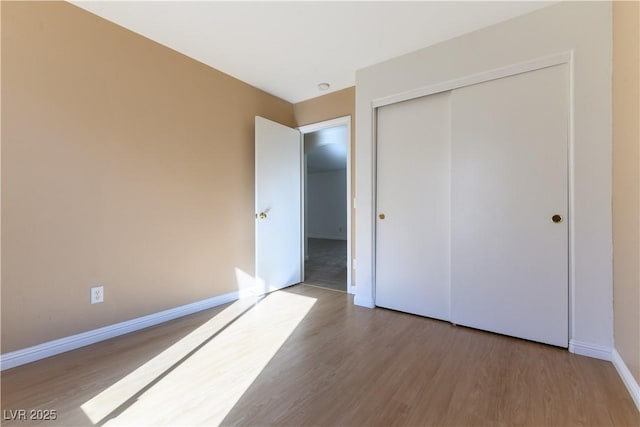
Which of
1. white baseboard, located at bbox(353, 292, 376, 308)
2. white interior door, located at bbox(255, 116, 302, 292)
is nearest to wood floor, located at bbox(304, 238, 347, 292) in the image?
white interior door, located at bbox(255, 116, 302, 292)

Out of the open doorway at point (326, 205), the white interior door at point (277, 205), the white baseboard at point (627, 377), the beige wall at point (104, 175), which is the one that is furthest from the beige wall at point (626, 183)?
the beige wall at point (104, 175)

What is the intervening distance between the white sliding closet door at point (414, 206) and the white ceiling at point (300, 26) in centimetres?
54

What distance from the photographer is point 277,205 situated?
340 cm

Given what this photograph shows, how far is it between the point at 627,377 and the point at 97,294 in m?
3.34

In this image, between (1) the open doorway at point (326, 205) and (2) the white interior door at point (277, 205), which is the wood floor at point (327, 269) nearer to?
(1) the open doorway at point (326, 205)

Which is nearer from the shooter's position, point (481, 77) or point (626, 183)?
point (626, 183)

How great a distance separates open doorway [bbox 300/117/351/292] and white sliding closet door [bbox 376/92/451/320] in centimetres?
67

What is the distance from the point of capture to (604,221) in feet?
5.84

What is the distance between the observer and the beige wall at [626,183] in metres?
1.43

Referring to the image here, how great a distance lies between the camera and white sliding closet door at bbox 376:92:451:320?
245 cm

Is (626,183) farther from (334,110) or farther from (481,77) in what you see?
(334,110)

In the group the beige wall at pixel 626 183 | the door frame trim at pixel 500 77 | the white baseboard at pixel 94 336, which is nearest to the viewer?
the beige wall at pixel 626 183

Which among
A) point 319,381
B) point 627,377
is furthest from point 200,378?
point 627,377

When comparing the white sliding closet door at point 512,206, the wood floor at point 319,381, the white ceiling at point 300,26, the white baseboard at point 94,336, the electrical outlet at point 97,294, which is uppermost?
the white ceiling at point 300,26
